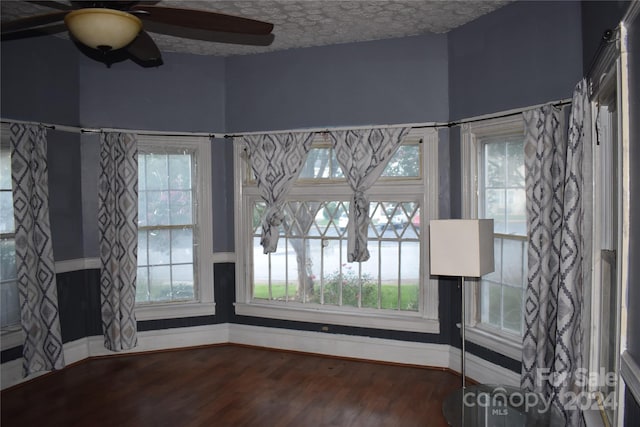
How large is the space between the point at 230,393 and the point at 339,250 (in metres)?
1.60

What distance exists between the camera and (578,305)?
270 centimetres

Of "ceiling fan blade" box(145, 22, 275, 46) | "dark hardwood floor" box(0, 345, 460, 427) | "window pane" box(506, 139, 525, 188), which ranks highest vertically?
"ceiling fan blade" box(145, 22, 275, 46)

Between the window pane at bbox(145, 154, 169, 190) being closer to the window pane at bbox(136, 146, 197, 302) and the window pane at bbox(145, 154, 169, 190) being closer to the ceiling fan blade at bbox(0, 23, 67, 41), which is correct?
the window pane at bbox(136, 146, 197, 302)

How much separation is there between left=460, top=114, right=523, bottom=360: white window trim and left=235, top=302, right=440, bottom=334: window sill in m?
0.36

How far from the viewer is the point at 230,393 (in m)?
3.62

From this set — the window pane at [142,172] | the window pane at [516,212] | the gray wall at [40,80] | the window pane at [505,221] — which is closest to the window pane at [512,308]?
the window pane at [505,221]

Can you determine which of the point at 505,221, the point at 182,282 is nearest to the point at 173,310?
the point at 182,282

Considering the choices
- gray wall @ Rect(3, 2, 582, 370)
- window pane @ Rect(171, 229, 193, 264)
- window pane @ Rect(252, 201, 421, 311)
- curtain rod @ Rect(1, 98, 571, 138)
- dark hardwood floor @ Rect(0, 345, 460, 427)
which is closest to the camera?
dark hardwood floor @ Rect(0, 345, 460, 427)

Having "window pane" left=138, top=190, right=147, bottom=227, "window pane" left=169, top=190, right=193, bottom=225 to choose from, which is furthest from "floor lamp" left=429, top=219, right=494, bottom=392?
"window pane" left=138, top=190, right=147, bottom=227

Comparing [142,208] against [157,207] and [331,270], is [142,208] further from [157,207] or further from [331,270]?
[331,270]

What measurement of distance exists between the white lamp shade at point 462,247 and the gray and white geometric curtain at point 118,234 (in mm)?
2838

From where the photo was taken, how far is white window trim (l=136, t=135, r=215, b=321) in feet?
15.1

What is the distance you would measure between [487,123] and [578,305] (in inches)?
61.2

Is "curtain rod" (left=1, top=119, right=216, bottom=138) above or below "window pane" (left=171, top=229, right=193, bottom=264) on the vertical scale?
above
